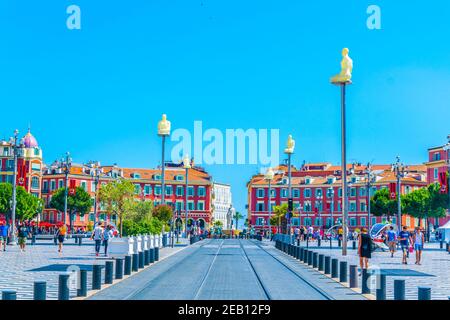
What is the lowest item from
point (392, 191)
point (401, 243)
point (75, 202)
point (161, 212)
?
point (401, 243)

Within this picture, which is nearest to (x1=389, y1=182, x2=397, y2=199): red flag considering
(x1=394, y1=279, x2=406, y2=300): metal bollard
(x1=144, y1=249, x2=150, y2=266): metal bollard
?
(x1=144, y1=249, x2=150, y2=266): metal bollard

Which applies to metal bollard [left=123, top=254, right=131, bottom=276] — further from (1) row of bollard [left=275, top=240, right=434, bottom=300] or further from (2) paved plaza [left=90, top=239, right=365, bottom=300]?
(1) row of bollard [left=275, top=240, right=434, bottom=300]

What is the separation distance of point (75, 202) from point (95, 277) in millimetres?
89418

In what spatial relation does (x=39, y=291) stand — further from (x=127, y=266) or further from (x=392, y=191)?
(x=392, y=191)

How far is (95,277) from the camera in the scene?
1755cm

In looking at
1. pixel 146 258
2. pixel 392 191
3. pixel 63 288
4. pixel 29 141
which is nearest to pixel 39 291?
pixel 63 288

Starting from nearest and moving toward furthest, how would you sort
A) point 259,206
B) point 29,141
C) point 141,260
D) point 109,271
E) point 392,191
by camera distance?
point 109,271 < point 141,260 < point 392,191 < point 29,141 < point 259,206

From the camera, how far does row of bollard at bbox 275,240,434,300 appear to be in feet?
44.1

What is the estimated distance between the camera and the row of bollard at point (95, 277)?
12594 millimetres

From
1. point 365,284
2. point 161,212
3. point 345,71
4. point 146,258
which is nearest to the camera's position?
point 365,284

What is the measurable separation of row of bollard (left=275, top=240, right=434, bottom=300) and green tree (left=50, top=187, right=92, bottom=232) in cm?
7151

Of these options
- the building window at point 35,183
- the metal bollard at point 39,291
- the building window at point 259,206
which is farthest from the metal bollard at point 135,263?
the building window at point 259,206

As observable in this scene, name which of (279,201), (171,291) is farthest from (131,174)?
(171,291)
